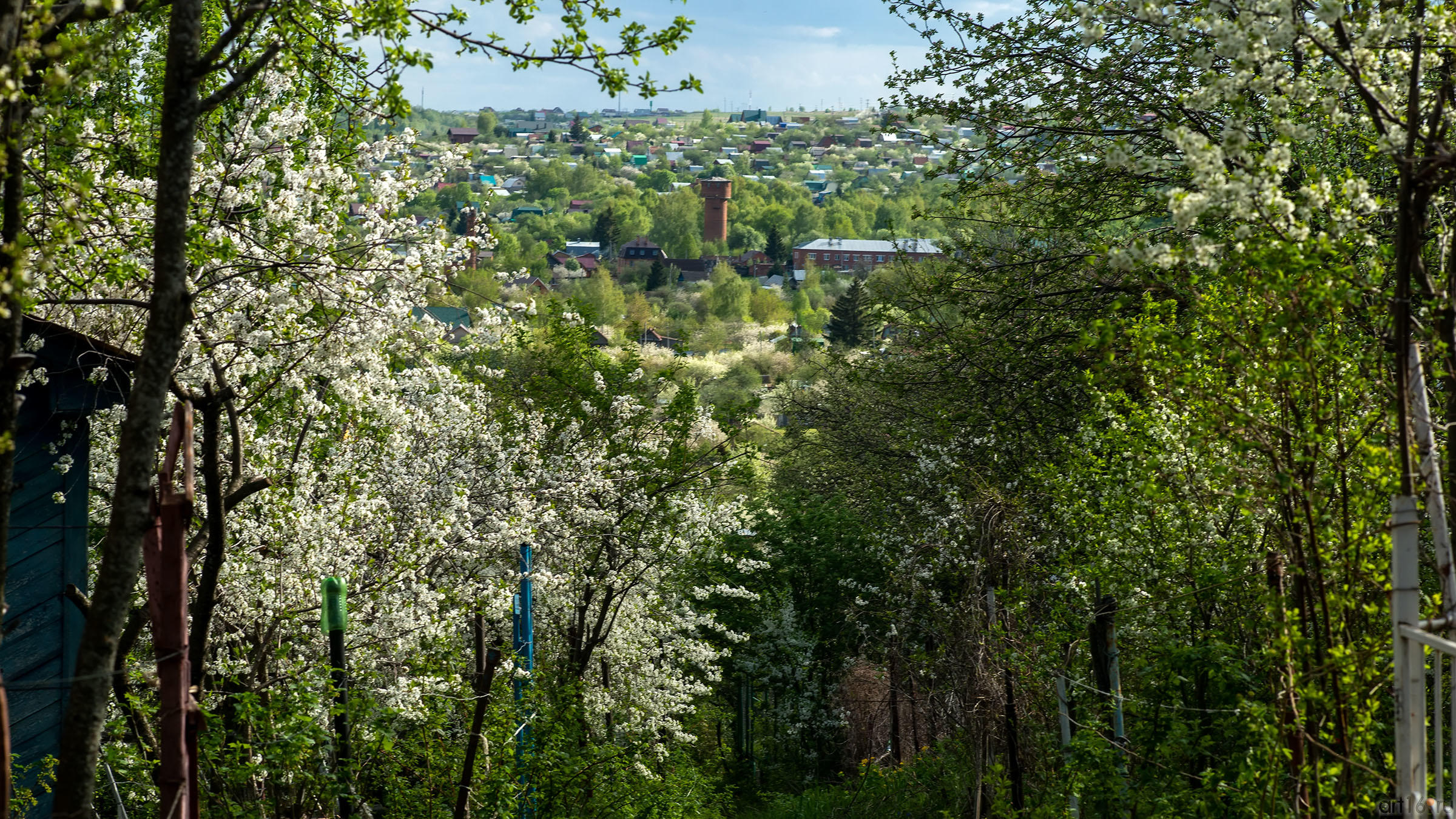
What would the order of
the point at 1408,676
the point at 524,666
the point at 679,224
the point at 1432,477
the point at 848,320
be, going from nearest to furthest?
the point at 1408,676, the point at 1432,477, the point at 524,666, the point at 848,320, the point at 679,224

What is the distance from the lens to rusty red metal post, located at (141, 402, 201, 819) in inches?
182

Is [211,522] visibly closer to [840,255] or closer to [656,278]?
[656,278]

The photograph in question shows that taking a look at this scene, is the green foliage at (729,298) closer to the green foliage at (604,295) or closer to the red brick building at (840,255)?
the green foliage at (604,295)

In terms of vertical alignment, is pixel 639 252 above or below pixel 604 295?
above

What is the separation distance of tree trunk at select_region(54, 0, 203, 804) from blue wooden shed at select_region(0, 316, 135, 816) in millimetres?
3914

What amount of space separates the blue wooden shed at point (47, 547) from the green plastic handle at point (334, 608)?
2.25 metres

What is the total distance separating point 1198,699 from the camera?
7.57 meters

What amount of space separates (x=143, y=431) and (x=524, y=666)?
9.00 metres

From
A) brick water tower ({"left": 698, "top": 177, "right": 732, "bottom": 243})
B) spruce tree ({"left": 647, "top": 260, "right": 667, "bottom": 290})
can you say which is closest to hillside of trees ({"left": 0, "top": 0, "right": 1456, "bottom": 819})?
spruce tree ({"left": 647, "top": 260, "right": 667, "bottom": 290})

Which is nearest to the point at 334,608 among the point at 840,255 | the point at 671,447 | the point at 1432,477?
the point at 1432,477

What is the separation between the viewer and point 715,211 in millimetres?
164125

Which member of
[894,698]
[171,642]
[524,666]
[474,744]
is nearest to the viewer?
[171,642]

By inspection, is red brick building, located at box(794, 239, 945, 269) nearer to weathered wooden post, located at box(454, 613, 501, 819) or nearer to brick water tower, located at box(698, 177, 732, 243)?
brick water tower, located at box(698, 177, 732, 243)

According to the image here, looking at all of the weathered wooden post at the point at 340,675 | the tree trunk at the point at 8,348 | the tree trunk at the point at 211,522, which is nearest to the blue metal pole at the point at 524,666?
the weathered wooden post at the point at 340,675
